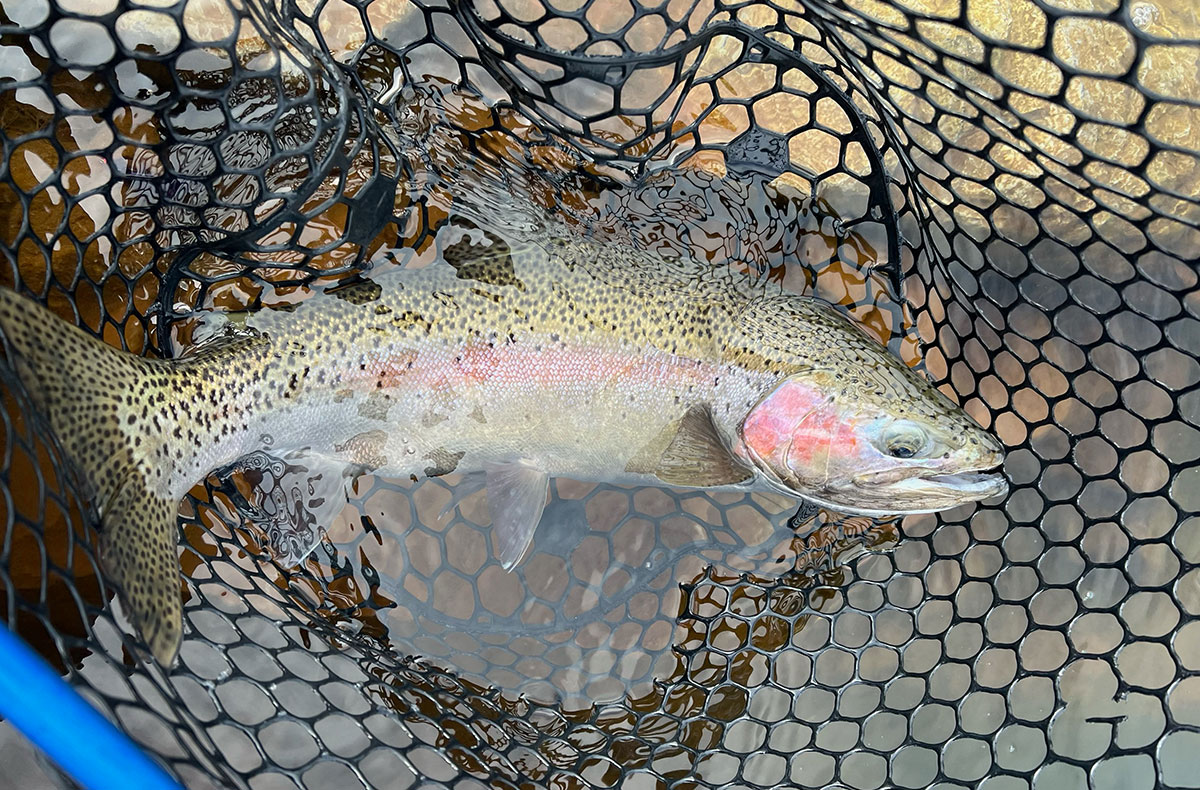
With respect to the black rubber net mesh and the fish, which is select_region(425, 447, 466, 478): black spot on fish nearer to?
the fish

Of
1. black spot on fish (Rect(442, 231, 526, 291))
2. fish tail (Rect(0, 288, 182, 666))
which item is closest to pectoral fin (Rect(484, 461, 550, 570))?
black spot on fish (Rect(442, 231, 526, 291))

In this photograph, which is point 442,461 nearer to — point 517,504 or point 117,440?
point 517,504

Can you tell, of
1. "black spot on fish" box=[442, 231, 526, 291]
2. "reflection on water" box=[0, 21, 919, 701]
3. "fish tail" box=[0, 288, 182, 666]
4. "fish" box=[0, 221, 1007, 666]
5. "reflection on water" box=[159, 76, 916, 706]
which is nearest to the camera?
"fish tail" box=[0, 288, 182, 666]

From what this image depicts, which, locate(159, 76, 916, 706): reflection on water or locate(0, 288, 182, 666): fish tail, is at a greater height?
locate(0, 288, 182, 666): fish tail

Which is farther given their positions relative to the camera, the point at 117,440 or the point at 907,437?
the point at 907,437

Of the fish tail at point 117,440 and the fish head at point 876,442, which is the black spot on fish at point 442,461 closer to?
the fish tail at point 117,440

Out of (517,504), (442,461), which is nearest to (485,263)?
(442,461)

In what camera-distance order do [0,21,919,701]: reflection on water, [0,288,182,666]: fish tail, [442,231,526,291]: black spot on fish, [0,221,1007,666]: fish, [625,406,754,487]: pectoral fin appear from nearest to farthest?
[0,288,182,666]: fish tail → [0,221,1007,666]: fish → [442,231,526,291]: black spot on fish → [625,406,754,487]: pectoral fin → [0,21,919,701]: reflection on water
